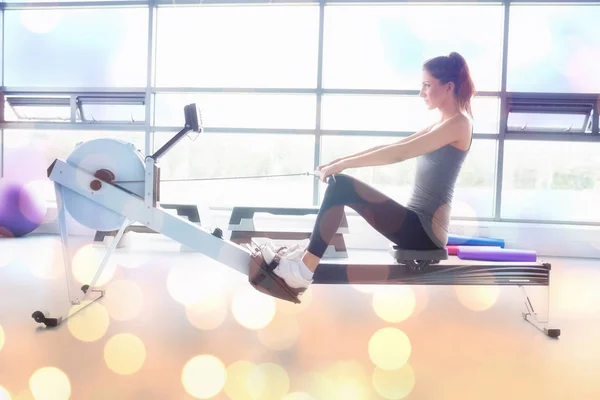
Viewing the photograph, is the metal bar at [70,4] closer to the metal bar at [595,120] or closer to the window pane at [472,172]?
the window pane at [472,172]

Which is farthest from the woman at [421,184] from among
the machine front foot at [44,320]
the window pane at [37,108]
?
the window pane at [37,108]

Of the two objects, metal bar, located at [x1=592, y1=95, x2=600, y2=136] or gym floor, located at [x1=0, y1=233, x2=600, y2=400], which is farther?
metal bar, located at [x1=592, y1=95, x2=600, y2=136]

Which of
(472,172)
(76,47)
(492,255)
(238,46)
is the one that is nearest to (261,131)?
(238,46)

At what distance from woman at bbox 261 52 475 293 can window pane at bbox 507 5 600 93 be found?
2.88 meters

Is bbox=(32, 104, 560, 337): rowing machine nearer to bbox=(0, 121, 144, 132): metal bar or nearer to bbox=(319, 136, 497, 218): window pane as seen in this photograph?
bbox=(319, 136, 497, 218): window pane

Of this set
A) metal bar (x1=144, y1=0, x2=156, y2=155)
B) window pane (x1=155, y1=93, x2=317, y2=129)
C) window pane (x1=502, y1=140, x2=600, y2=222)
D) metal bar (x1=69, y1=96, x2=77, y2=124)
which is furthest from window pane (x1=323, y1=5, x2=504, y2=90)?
metal bar (x1=69, y1=96, x2=77, y2=124)

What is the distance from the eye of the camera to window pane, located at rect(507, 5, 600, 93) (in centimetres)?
404

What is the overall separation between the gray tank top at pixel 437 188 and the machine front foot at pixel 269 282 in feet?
1.89

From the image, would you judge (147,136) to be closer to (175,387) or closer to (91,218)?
(91,218)

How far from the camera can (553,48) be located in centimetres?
406

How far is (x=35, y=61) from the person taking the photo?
15.2ft

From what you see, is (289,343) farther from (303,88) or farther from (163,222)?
(303,88)

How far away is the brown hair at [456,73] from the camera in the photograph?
1.65m

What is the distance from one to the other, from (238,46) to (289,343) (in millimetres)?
3533
